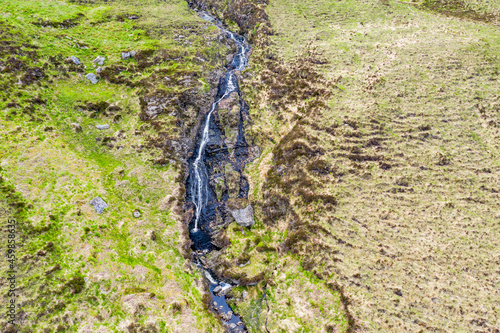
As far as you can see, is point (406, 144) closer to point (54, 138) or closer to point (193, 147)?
A: point (193, 147)

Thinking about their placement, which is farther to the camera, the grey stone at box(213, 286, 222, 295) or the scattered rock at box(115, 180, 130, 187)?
the scattered rock at box(115, 180, 130, 187)

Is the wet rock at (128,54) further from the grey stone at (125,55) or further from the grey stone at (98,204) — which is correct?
the grey stone at (98,204)

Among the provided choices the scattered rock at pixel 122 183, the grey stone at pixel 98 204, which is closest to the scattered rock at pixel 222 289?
the grey stone at pixel 98 204

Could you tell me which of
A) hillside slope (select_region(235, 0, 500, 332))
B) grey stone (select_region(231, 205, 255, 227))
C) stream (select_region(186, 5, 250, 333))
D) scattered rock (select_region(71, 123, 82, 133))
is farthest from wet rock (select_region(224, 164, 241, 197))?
scattered rock (select_region(71, 123, 82, 133))

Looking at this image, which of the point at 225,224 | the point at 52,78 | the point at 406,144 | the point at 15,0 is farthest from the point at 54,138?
the point at 406,144

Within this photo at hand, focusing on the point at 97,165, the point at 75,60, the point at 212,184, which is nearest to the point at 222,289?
the point at 212,184

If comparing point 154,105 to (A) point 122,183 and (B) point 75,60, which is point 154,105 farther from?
(B) point 75,60

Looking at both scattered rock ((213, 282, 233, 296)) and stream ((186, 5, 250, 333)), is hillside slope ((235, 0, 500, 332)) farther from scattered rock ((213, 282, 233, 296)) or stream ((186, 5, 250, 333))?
scattered rock ((213, 282, 233, 296))
